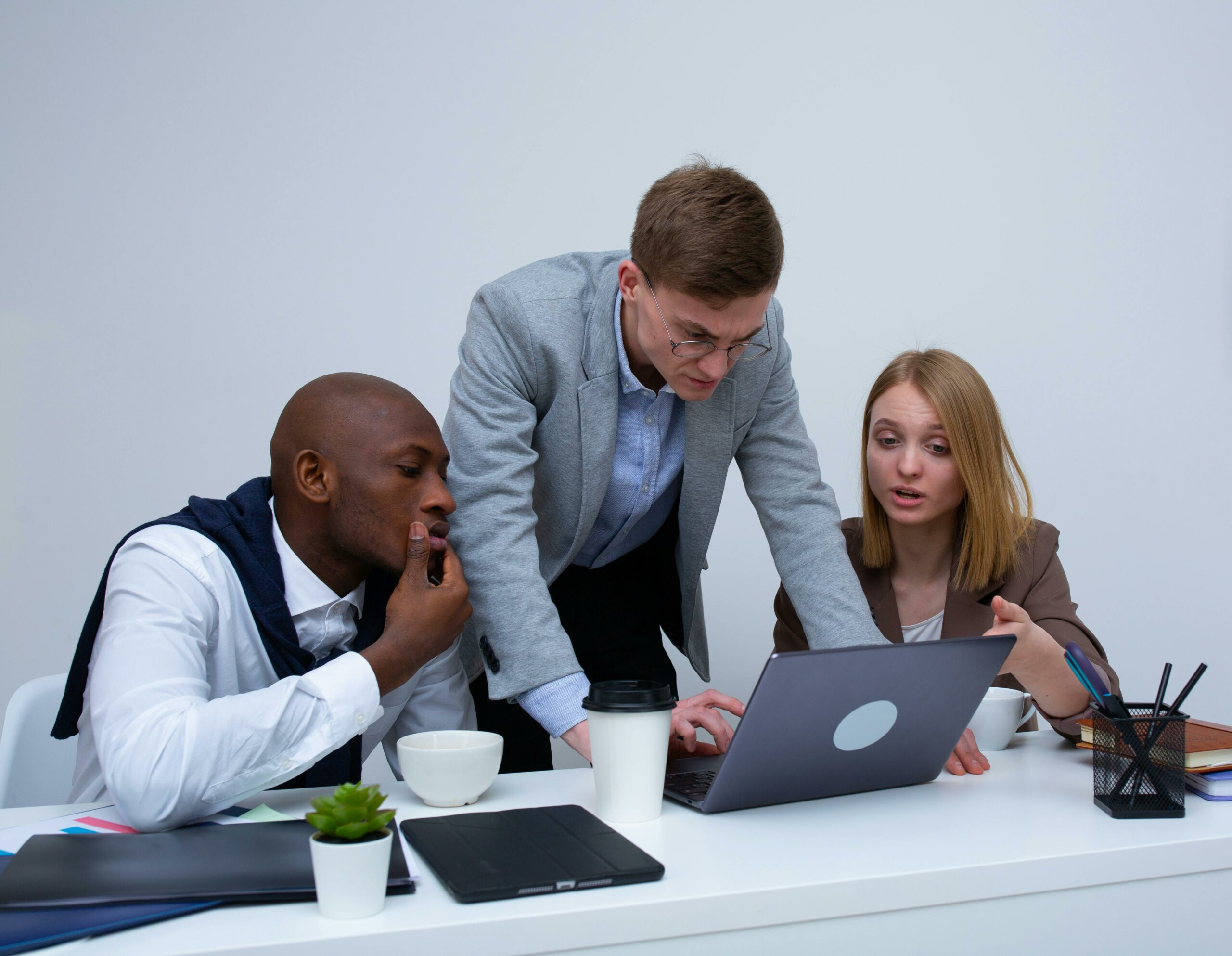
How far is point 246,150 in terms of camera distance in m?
2.26

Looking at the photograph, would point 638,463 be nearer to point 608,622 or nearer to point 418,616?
point 608,622

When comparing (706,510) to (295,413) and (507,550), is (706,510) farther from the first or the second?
(295,413)

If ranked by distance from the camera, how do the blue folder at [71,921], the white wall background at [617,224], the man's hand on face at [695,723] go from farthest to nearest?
the white wall background at [617,224] < the man's hand on face at [695,723] < the blue folder at [71,921]

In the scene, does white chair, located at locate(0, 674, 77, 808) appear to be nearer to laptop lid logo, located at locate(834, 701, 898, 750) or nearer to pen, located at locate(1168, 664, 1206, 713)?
laptop lid logo, located at locate(834, 701, 898, 750)

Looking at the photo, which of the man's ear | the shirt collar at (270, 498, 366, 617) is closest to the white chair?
the shirt collar at (270, 498, 366, 617)

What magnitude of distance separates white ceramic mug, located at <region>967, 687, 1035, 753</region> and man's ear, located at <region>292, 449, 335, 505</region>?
894 mm

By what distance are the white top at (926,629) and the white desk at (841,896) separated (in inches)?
28.6

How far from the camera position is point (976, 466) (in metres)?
1.71

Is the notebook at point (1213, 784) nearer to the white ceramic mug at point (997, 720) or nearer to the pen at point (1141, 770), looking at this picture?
the pen at point (1141, 770)

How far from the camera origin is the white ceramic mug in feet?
4.16

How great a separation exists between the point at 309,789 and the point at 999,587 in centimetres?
119

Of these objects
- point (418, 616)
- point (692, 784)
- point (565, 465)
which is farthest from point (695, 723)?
point (565, 465)

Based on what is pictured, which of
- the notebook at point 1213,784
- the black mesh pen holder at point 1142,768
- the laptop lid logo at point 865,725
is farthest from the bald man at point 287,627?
the notebook at point 1213,784

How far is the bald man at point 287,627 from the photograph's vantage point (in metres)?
0.91
